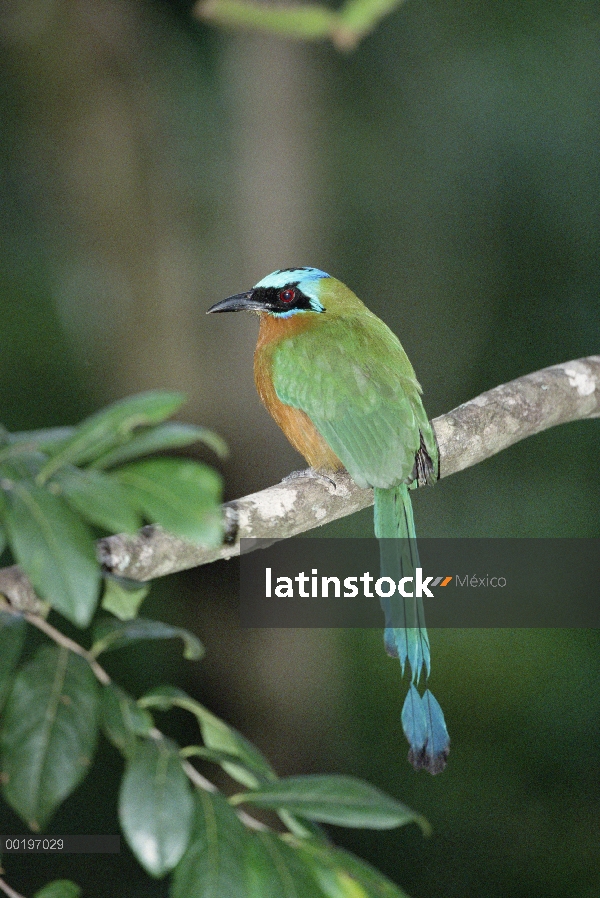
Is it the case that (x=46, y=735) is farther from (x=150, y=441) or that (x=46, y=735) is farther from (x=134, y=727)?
(x=150, y=441)

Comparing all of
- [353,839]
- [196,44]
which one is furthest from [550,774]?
[196,44]

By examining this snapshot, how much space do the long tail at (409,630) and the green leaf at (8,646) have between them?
1023mm

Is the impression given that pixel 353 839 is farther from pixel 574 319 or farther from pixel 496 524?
pixel 574 319

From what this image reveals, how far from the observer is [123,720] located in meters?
0.68

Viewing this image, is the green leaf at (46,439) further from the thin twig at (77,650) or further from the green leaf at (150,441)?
the thin twig at (77,650)

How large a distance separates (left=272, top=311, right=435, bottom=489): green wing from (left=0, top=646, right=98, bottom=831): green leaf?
1161 mm

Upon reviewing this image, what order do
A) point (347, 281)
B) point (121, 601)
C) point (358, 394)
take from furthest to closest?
1. point (347, 281)
2. point (358, 394)
3. point (121, 601)

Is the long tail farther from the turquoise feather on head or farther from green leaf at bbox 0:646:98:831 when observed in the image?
green leaf at bbox 0:646:98:831

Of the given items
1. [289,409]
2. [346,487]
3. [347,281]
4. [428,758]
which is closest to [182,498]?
[428,758]

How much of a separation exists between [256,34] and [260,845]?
11.2 ft

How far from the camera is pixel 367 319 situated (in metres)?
2.14

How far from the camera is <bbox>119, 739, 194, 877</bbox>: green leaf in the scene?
23.9 inches

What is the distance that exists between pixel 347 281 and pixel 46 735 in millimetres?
3482


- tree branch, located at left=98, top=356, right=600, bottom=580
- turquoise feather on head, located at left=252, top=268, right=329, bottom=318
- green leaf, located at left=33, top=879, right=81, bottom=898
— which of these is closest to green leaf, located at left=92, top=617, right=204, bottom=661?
green leaf, located at left=33, top=879, right=81, bottom=898
